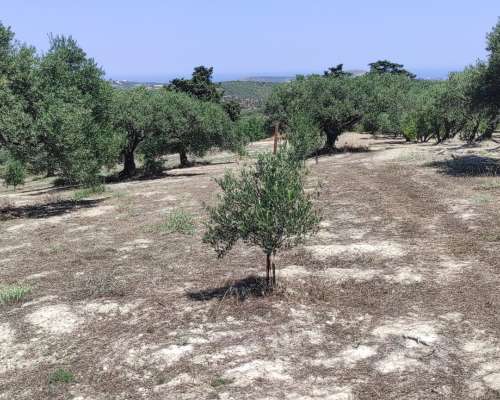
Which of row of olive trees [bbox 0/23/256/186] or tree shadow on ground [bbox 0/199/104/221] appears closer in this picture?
row of olive trees [bbox 0/23/256/186]

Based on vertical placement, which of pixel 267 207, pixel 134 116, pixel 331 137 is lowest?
pixel 331 137

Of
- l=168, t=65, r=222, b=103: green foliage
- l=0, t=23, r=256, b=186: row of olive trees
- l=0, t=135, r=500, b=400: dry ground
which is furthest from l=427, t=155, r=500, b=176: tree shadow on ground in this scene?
l=168, t=65, r=222, b=103: green foliage

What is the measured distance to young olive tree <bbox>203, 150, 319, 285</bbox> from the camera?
1037 cm

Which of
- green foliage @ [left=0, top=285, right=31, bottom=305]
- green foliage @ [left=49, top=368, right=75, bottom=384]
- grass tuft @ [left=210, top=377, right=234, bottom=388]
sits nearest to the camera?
grass tuft @ [left=210, top=377, right=234, bottom=388]

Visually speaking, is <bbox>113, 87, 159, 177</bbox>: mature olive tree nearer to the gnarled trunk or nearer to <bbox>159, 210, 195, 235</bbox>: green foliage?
the gnarled trunk

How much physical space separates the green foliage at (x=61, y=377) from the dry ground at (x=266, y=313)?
0.26ft

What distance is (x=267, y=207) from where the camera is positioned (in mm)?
10508

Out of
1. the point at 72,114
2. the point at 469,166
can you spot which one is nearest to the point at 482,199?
the point at 469,166

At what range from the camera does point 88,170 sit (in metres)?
25.1

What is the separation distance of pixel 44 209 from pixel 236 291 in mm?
17725

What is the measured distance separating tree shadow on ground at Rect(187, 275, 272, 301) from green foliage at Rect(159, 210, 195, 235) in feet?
19.9

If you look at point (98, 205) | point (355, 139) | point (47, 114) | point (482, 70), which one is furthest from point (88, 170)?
point (355, 139)

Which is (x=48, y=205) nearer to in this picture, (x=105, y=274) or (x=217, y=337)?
(x=105, y=274)

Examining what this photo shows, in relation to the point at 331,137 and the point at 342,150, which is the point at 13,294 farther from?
the point at 342,150
